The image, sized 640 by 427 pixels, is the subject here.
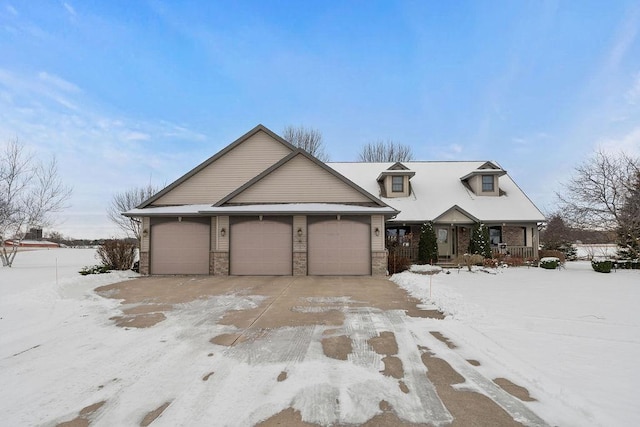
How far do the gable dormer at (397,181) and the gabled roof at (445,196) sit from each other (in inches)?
16.2

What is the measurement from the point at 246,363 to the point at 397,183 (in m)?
18.6

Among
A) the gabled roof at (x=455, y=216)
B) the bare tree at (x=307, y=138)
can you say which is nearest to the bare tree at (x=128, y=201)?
the bare tree at (x=307, y=138)

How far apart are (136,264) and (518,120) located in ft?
74.4

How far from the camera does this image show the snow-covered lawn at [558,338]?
11.4 feet

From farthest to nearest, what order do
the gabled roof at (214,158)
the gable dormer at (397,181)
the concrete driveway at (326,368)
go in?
the gable dormer at (397,181)
the gabled roof at (214,158)
the concrete driveway at (326,368)

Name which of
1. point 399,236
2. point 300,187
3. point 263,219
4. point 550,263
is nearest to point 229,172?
point 263,219

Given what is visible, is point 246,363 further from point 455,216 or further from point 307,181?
point 455,216

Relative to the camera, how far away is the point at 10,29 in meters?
11.0

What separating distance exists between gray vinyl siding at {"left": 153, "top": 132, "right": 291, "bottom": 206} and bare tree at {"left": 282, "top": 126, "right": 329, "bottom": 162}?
18.1 m

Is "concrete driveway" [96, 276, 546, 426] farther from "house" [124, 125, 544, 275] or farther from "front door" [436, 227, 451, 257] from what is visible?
"front door" [436, 227, 451, 257]

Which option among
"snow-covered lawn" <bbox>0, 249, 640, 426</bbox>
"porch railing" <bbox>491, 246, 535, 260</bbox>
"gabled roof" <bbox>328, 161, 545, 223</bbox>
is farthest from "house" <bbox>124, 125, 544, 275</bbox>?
"porch railing" <bbox>491, 246, 535, 260</bbox>

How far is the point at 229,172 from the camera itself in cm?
1655

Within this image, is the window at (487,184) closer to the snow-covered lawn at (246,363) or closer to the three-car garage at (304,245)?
the three-car garage at (304,245)

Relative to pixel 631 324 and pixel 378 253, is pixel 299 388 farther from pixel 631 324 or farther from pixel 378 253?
pixel 378 253
